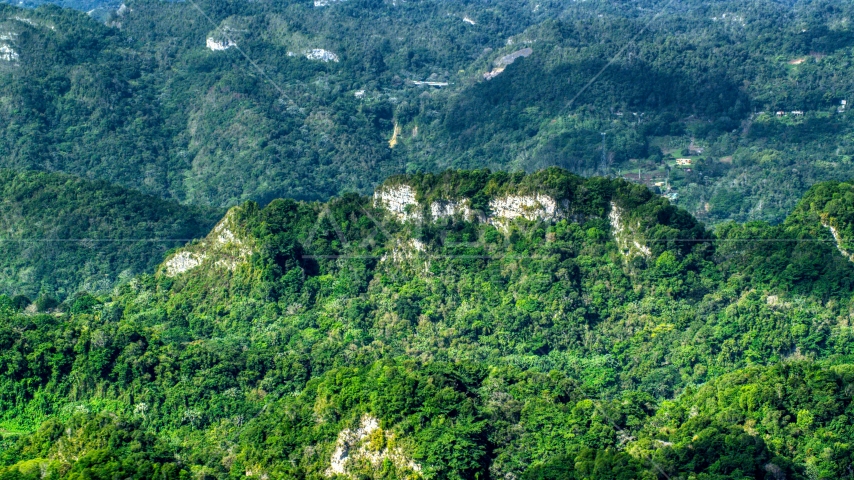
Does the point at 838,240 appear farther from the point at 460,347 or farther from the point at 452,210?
the point at 460,347

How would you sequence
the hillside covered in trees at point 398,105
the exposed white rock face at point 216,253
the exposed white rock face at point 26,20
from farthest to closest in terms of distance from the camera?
the exposed white rock face at point 26,20 → the hillside covered in trees at point 398,105 → the exposed white rock face at point 216,253

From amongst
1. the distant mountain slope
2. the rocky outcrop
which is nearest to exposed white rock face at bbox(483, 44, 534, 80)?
the distant mountain slope

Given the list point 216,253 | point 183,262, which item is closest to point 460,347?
point 216,253

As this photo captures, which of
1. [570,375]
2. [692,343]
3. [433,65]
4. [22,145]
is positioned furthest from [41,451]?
[433,65]

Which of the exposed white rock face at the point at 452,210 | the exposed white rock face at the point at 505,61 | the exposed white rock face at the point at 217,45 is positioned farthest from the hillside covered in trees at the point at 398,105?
the exposed white rock face at the point at 452,210

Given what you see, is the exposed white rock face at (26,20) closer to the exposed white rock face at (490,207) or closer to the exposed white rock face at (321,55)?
the exposed white rock face at (321,55)

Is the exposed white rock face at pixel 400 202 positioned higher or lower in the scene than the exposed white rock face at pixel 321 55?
higher

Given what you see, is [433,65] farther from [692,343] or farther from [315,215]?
[692,343]
